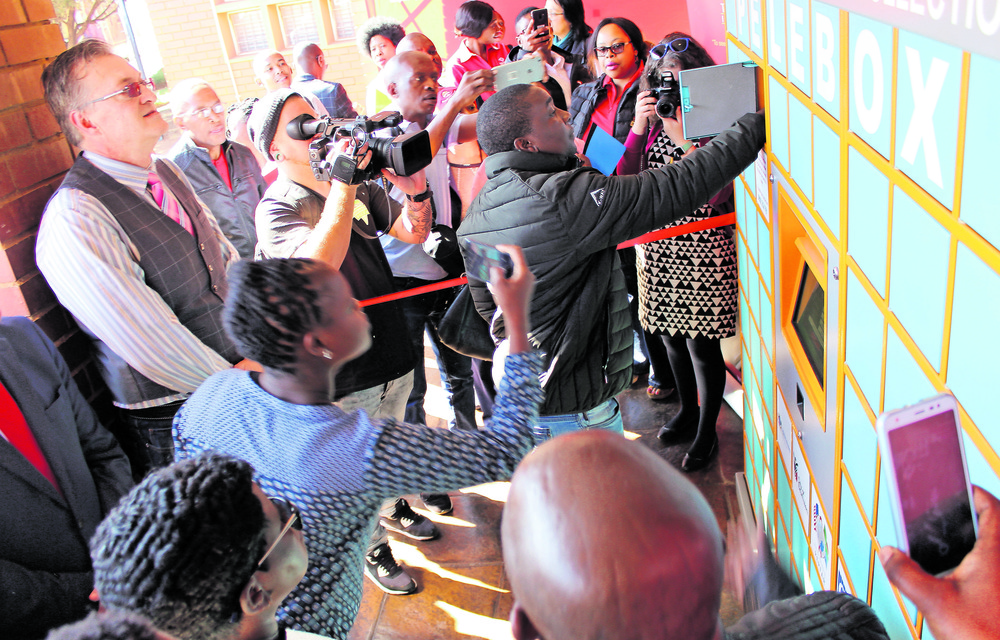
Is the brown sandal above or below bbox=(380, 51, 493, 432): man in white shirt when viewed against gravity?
below

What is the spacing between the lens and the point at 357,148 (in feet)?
7.31

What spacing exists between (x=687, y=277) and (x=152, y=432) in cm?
192

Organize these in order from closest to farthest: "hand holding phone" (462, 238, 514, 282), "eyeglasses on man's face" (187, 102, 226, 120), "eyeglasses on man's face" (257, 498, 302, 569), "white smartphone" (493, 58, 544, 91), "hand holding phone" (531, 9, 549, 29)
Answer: "eyeglasses on man's face" (257, 498, 302, 569) < "hand holding phone" (462, 238, 514, 282) < "white smartphone" (493, 58, 544, 91) < "eyeglasses on man's face" (187, 102, 226, 120) < "hand holding phone" (531, 9, 549, 29)

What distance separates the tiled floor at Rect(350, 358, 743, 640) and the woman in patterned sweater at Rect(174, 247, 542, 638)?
1110mm

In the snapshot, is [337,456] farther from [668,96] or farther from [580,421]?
[668,96]

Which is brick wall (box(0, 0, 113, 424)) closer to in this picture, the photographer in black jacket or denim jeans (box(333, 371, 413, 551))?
denim jeans (box(333, 371, 413, 551))

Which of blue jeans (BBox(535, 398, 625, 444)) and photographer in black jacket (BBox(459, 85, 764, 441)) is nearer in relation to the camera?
photographer in black jacket (BBox(459, 85, 764, 441))

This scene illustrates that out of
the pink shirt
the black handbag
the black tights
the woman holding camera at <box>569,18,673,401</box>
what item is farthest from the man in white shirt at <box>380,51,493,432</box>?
the pink shirt

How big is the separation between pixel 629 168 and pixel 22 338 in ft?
7.11

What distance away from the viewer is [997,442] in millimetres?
758

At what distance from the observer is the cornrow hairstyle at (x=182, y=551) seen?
98 cm

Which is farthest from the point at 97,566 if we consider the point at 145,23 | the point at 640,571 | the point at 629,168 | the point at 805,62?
the point at 145,23

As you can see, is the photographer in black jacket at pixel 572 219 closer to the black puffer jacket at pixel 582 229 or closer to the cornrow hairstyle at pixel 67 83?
the black puffer jacket at pixel 582 229

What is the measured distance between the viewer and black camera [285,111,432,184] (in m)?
2.17
